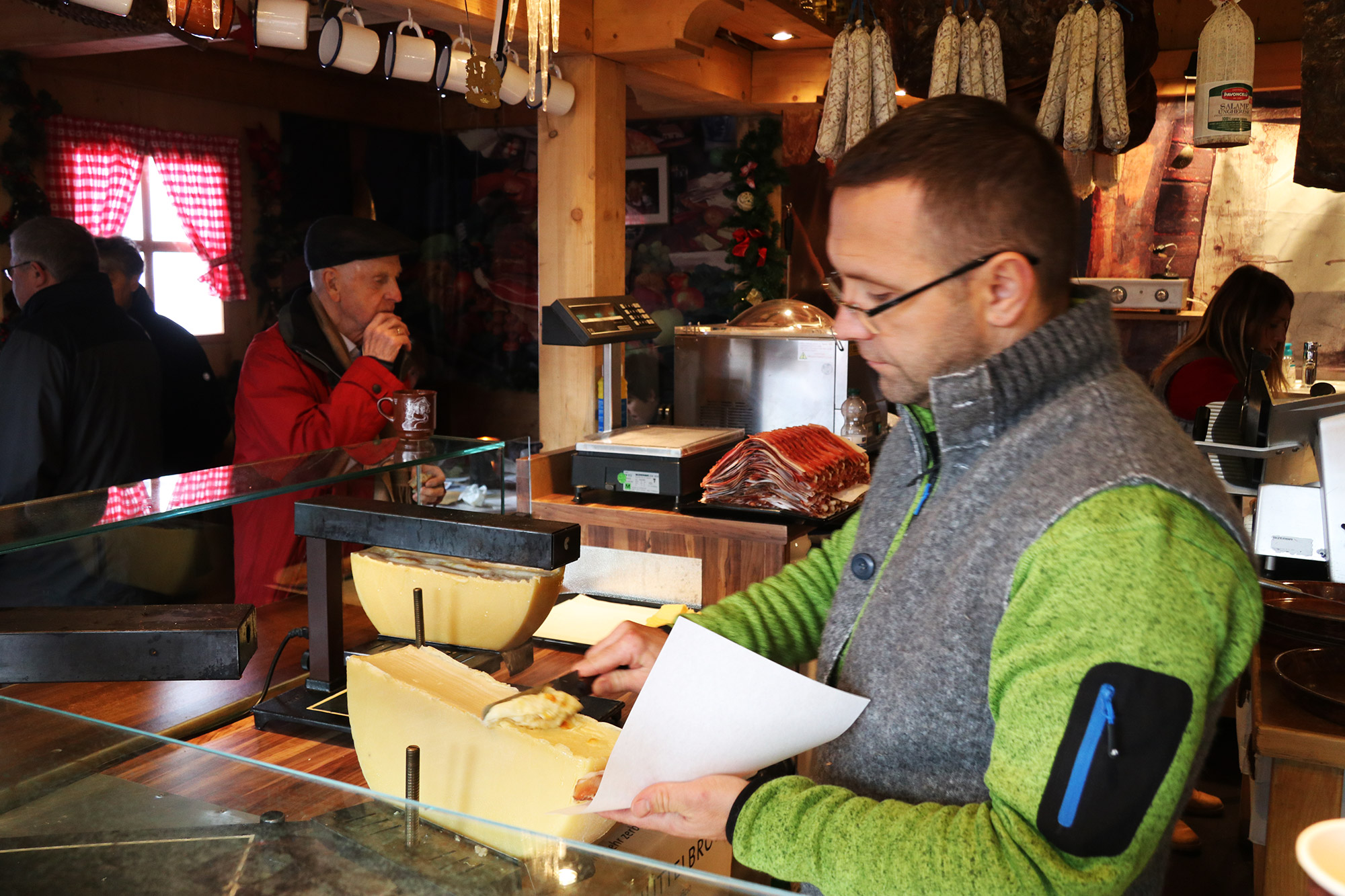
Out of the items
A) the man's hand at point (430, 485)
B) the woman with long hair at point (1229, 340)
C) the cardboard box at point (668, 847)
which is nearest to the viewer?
the cardboard box at point (668, 847)

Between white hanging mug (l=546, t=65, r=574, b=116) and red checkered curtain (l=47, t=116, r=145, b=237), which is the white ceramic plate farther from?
red checkered curtain (l=47, t=116, r=145, b=237)

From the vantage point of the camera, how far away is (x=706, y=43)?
13.4 feet

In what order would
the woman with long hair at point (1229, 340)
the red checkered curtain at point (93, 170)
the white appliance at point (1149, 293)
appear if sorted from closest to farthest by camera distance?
the red checkered curtain at point (93, 170)
the woman with long hair at point (1229, 340)
the white appliance at point (1149, 293)

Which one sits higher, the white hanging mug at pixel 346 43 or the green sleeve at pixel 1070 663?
the white hanging mug at pixel 346 43

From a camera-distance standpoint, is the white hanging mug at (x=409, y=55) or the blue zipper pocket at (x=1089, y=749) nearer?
the blue zipper pocket at (x=1089, y=749)

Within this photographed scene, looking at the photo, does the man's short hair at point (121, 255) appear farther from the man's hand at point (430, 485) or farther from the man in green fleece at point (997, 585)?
the man in green fleece at point (997, 585)

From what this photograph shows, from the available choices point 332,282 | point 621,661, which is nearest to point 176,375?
point 332,282

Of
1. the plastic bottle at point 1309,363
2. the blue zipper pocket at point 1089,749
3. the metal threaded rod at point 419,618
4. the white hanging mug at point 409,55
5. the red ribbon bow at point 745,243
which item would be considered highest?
the white hanging mug at point 409,55

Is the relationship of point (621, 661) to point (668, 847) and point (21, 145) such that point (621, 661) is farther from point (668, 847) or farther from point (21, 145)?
point (21, 145)

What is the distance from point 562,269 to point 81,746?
131 inches

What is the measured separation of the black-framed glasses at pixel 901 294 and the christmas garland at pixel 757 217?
4.69 metres

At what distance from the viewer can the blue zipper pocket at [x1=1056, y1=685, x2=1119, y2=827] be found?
846mm

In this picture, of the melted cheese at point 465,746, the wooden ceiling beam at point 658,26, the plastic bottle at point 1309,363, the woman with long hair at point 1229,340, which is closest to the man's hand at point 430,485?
the melted cheese at point 465,746

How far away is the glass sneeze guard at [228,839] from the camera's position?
0.90 metres
